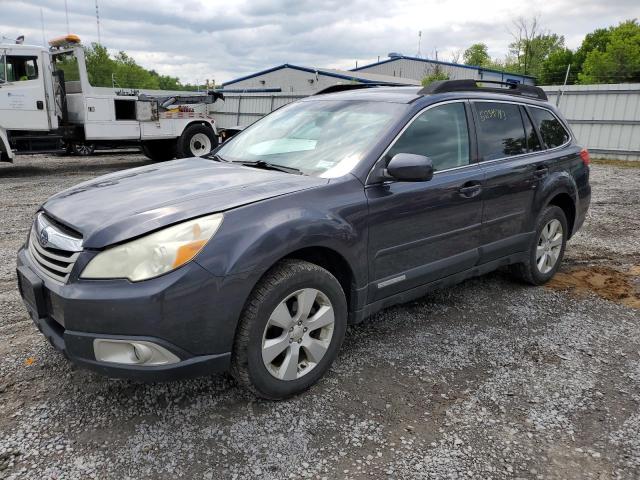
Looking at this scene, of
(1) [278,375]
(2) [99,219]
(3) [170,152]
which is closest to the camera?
(2) [99,219]

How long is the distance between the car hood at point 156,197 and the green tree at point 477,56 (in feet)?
251

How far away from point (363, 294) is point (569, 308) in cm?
219

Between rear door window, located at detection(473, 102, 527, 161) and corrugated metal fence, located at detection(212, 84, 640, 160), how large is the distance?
12.4m

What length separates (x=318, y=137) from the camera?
3.35 meters

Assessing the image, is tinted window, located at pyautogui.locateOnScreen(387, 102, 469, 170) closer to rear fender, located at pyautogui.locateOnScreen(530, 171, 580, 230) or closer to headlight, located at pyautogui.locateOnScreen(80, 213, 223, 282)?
rear fender, located at pyautogui.locateOnScreen(530, 171, 580, 230)

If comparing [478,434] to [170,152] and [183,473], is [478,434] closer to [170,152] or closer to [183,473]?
[183,473]

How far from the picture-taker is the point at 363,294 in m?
2.97

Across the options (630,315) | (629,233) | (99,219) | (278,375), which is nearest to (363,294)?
(278,375)

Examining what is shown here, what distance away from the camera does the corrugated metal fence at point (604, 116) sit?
14.7m

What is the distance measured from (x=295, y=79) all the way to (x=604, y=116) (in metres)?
25.8

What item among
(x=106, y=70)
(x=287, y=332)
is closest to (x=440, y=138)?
(x=287, y=332)

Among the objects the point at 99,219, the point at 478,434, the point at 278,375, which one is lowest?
the point at 478,434

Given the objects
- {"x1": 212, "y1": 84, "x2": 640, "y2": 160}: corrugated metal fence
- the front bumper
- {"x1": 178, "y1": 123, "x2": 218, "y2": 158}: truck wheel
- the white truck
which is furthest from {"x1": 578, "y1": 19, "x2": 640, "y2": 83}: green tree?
the front bumper

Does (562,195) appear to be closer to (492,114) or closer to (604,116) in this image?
(492,114)
